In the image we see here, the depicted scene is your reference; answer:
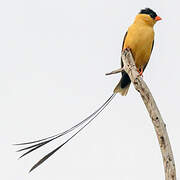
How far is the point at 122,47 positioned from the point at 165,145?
6.02 ft

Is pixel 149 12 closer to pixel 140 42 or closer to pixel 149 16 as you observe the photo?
pixel 149 16

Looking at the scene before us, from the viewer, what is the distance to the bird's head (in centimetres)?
501

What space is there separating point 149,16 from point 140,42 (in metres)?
0.48

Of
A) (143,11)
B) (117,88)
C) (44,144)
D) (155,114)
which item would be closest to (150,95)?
(155,114)

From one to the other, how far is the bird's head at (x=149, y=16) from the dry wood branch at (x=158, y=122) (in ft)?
3.61

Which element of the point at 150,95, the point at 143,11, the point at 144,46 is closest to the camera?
the point at 150,95

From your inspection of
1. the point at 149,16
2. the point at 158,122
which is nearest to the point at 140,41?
the point at 149,16

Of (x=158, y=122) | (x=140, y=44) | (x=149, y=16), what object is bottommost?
(x=158, y=122)

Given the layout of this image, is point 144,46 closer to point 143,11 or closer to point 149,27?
point 149,27

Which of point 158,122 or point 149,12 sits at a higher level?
point 149,12

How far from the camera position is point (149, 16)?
5055 millimetres

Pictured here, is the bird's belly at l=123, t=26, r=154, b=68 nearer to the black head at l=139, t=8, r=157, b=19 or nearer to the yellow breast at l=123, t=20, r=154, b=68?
the yellow breast at l=123, t=20, r=154, b=68

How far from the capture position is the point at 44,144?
3410 millimetres

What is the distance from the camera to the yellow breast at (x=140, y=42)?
186 inches
